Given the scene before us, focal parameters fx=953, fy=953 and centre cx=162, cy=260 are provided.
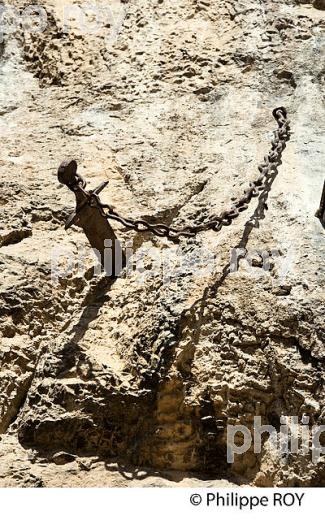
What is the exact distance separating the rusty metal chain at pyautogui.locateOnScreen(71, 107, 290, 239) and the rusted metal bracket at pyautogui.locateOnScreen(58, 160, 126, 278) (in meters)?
0.01

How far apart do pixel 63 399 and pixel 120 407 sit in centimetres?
22

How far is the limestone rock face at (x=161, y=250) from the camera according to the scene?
3658 millimetres

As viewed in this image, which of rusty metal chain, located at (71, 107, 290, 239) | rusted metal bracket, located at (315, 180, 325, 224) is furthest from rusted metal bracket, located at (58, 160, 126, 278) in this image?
rusted metal bracket, located at (315, 180, 325, 224)

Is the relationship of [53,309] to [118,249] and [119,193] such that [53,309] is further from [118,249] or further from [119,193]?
[119,193]

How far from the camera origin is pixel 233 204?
13.8ft

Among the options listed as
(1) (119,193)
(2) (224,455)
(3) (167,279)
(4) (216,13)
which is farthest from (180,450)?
(4) (216,13)

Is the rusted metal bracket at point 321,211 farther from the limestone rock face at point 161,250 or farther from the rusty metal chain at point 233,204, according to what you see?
the rusty metal chain at point 233,204

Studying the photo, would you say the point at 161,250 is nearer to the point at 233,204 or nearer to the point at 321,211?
the point at 233,204

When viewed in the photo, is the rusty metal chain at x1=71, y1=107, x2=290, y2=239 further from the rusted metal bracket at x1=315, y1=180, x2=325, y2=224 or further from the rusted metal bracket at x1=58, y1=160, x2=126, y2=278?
the rusted metal bracket at x1=315, y1=180, x2=325, y2=224

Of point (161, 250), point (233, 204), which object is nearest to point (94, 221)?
point (161, 250)

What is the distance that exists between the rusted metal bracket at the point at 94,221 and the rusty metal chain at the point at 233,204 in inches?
0.6

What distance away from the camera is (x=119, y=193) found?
4.60 metres

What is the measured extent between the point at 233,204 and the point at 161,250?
15.2 inches

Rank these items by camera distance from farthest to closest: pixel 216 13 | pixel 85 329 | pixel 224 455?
pixel 216 13, pixel 85 329, pixel 224 455
